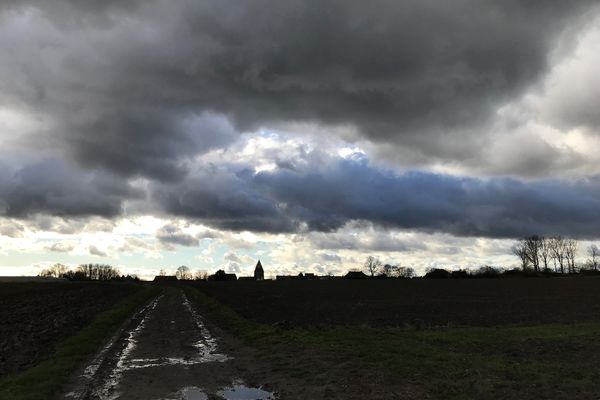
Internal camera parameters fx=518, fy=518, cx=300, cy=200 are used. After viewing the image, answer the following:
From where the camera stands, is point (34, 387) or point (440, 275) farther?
point (440, 275)

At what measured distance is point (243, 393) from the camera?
1362 cm

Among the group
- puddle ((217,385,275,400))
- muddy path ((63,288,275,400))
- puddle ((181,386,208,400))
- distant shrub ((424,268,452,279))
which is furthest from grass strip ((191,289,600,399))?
distant shrub ((424,268,452,279))

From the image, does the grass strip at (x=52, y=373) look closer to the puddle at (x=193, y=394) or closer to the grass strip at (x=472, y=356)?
the puddle at (x=193, y=394)

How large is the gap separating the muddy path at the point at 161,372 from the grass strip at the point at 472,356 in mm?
3341

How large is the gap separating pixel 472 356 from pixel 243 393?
7.80m

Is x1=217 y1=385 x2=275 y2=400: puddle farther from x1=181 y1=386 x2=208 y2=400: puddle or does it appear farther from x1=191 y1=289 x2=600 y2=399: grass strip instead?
x1=191 y1=289 x2=600 y2=399: grass strip

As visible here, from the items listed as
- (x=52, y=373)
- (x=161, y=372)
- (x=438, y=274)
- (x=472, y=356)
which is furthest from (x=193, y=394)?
(x=438, y=274)

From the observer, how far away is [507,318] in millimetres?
35531

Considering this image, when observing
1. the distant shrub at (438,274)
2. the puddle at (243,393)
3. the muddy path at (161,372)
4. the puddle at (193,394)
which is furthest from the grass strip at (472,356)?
the distant shrub at (438,274)

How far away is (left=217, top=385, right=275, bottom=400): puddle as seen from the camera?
13070 millimetres

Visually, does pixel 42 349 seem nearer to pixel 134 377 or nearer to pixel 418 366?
pixel 134 377

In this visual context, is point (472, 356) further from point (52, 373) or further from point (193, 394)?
point (52, 373)

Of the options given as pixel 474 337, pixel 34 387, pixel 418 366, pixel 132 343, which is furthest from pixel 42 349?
pixel 474 337

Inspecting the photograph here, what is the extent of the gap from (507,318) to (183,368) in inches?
1025
